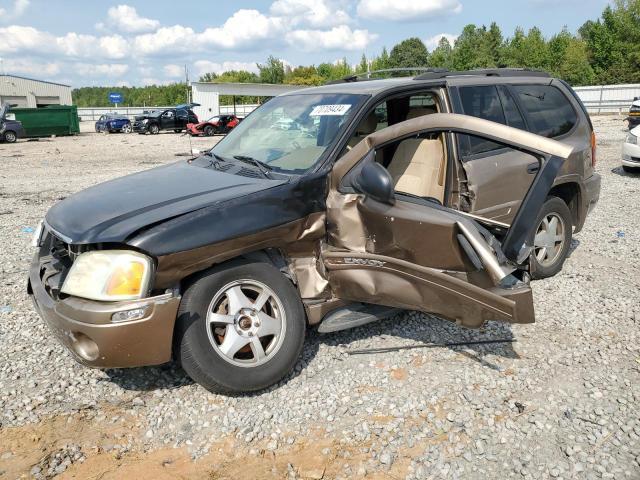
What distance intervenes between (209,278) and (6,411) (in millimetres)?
1477

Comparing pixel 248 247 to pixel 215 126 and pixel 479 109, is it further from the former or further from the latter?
pixel 215 126

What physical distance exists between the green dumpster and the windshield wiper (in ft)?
87.1

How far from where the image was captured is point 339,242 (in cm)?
347

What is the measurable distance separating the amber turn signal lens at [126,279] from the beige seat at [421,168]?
6.84ft

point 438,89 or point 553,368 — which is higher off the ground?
point 438,89

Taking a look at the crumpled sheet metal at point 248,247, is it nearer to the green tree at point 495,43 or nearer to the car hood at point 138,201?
the car hood at point 138,201

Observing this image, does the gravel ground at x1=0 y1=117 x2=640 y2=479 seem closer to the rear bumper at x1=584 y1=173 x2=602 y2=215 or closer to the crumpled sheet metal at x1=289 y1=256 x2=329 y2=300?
the crumpled sheet metal at x1=289 y1=256 x2=329 y2=300

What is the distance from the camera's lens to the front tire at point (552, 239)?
15.9ft

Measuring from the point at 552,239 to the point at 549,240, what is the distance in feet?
0.13

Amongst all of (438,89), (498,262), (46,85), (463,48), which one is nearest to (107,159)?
(438,89)

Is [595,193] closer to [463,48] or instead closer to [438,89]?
[438,89]

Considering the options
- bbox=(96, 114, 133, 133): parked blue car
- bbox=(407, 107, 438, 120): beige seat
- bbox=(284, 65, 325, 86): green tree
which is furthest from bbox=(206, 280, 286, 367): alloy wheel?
bbox=(284, 65, 325, 86): green tree

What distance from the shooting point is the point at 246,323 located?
3.14m

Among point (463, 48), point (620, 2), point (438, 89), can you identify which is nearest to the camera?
point (438, 89)
